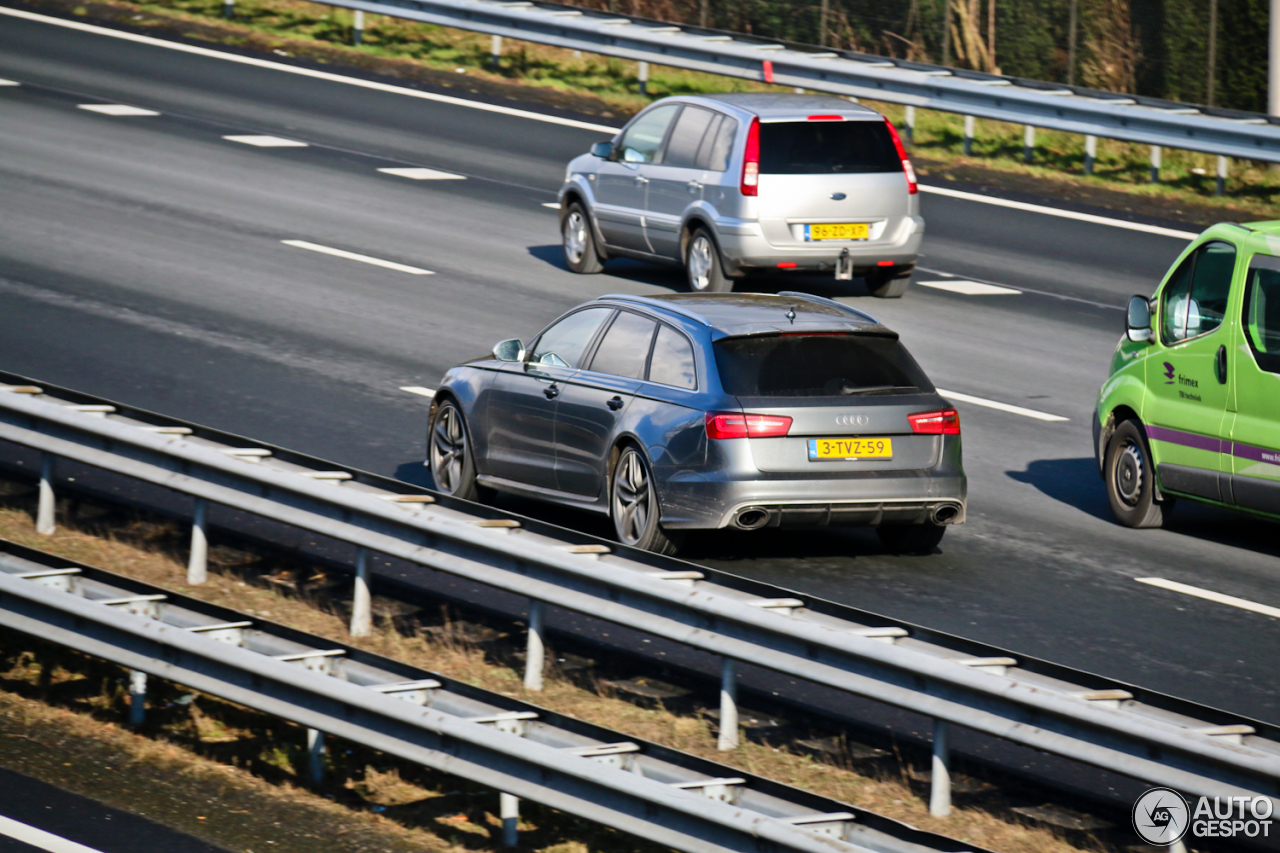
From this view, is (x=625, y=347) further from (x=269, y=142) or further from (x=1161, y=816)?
(x=269, y=142)

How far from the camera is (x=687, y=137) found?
19.4m

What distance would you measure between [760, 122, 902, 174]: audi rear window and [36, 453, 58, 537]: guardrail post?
8.71 m

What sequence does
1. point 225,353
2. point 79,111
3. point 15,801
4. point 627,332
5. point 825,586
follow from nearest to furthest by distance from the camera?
point 15,801
point 825,586
point 627,332
point 225,353
point 79,111

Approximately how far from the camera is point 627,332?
473 inches

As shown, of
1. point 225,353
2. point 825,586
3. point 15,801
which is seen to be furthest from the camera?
point 225,353

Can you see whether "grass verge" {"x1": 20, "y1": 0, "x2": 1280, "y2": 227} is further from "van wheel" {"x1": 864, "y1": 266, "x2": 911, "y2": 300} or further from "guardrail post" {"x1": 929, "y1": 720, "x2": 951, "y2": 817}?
"guardrail post" {"x1": 929, "y1": 720, "x2": 951, "y2": 817}

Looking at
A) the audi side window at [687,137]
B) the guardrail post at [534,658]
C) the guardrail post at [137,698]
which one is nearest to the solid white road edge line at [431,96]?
the audi side window at [687,137]

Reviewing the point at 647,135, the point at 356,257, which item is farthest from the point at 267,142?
the point at 647,135

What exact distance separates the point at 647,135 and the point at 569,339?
313 inches

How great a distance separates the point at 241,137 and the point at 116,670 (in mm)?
16414

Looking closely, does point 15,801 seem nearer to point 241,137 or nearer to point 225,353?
point 225,353

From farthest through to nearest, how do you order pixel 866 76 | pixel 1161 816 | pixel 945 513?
pixel 866 76, pixel 945 513, pixel 1161 816

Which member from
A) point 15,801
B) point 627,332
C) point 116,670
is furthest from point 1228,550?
point 15,801

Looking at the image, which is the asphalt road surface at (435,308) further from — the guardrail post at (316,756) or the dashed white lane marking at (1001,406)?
the guardrail post at (316,756)
